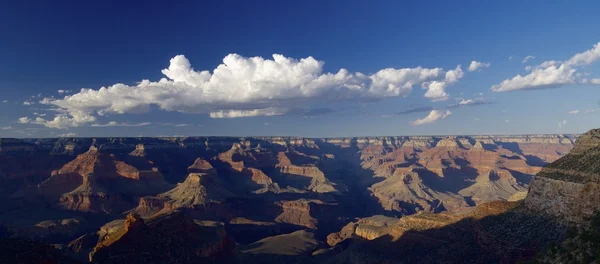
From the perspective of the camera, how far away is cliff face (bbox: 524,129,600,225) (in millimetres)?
47906

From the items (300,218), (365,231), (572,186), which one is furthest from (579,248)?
(300,218)

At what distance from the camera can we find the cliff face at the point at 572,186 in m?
47.9

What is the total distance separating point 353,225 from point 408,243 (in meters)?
71.8

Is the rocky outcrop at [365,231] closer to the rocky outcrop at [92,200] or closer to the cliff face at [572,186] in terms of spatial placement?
the cliff face at [572,186]

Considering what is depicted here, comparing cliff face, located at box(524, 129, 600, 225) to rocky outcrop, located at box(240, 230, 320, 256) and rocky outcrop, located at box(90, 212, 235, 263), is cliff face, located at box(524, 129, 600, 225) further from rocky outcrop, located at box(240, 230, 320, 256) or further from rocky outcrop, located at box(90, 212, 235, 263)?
rocky outcrop, located at box(240, 230, 320, 256)

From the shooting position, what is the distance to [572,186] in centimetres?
5047

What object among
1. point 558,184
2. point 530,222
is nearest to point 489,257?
point 530,222

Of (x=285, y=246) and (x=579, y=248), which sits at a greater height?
(x=579, y=248)

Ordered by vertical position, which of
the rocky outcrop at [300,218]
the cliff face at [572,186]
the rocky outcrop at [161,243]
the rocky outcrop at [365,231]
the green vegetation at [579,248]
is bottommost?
the rocky outcrop at [300,218]

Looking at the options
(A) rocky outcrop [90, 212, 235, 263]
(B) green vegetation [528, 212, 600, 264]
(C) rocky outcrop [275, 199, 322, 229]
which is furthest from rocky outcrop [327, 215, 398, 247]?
(B) green vegetation [528, 212, 600, 264]

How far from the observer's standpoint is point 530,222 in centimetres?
5694

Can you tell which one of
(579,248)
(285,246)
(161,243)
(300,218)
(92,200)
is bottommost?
(300,218)

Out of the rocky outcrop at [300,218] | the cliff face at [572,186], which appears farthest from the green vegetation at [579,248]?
the rocky outcrop at [300,218]

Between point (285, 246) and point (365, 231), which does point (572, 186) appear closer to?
point (365, 231)
